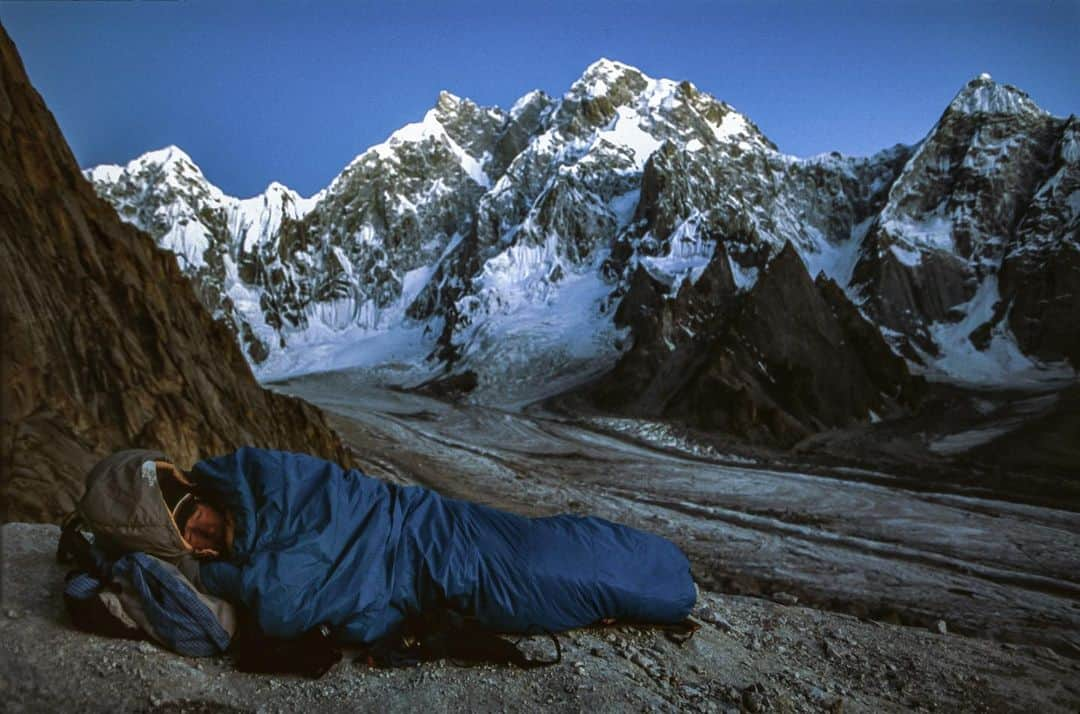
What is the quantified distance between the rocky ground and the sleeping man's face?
0.46m

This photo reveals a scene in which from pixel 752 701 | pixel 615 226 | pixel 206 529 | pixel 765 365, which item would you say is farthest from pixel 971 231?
pixel 206 529

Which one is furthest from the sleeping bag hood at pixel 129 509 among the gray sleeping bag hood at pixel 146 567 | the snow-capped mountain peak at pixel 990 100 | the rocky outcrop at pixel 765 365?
the snow-capped mountain peak at pixel 990 100

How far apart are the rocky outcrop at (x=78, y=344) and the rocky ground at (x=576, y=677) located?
2.25m

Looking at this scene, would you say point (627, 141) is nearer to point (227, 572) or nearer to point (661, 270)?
point (661, 270)

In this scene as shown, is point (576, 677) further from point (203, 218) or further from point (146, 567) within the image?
point (203, 218)

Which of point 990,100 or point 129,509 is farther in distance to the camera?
point 990,100

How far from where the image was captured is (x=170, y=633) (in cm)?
294

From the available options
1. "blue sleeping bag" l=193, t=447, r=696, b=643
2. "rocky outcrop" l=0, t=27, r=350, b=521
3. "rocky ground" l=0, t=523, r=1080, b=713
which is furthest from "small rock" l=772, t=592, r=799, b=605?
"rocky outcrop" l=0, t=27, r=350, b=521

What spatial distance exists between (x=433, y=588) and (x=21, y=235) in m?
6.93

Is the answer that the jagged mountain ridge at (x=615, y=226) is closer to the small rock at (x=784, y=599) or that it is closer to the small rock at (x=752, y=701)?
the small rock at (x=784, y=599)

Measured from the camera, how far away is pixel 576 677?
3318mm

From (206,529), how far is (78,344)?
5.62 metres

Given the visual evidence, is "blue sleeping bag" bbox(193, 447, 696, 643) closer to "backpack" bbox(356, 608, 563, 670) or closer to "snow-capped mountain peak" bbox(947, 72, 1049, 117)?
"backpack" bbox(356, 608, 563, 670)

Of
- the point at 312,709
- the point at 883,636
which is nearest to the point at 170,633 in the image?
the point at 312,709
